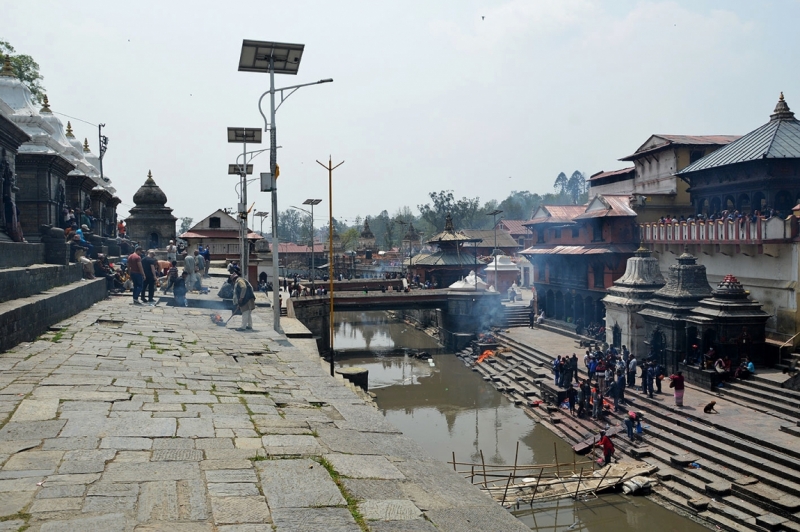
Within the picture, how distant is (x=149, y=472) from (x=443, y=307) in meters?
38.6

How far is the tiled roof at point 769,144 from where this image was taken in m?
25.9

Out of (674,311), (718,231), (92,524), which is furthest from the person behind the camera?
(718,231)

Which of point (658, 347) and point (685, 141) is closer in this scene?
point (658, 347)

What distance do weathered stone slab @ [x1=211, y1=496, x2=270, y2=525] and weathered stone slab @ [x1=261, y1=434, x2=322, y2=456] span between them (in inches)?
55.4

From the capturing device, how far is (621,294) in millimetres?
28859

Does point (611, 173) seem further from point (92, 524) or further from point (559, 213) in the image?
point (92, 524)

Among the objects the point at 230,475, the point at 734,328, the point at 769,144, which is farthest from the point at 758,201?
the point at 230,475

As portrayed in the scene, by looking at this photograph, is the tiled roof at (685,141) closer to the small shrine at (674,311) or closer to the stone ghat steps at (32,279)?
the small shrine at (674,311)

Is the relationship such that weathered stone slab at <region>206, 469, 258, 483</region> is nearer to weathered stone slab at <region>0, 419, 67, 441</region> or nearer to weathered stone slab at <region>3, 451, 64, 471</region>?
weathered stone slab at <region>3, 451, 64, 471</region>

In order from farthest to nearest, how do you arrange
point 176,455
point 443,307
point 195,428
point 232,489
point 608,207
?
point 443,307 → point 608,207 → point 195,428 → point 176,455 → point 232,489

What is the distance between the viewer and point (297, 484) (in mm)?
5961

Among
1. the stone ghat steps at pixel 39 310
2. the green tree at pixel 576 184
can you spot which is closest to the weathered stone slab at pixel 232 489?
the stone ghat steps at pixel 39 310

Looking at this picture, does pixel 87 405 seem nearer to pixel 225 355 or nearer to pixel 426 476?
pixel 426 476

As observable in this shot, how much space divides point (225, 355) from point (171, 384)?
3604 millimetres
